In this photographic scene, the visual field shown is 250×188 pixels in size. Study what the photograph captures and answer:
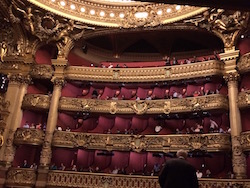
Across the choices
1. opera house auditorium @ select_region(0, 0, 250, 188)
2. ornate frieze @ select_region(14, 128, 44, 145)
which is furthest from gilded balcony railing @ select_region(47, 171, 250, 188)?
ornate frieze @ select_region(14, 128, 44, 145)

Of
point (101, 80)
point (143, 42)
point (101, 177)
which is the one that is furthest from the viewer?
point (143, 42)

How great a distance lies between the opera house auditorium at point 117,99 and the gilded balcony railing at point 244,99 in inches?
2.2

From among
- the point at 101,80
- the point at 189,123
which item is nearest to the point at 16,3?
the point at 101,80

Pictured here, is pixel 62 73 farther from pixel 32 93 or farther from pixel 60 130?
pixel 60 130

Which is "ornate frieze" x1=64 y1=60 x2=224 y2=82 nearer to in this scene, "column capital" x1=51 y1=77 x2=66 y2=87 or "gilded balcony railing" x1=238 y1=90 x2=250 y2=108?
"column capital" x1=51 y1=77 x2=66 y2=87

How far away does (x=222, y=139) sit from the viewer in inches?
551

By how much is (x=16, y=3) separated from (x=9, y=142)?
26.7ft

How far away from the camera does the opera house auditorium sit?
48.8 ft

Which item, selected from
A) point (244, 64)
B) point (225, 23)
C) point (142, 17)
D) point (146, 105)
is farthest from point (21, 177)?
point (225, 23)

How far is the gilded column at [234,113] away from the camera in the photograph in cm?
1307

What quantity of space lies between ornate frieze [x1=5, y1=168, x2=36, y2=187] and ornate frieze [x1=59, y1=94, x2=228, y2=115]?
165 inches

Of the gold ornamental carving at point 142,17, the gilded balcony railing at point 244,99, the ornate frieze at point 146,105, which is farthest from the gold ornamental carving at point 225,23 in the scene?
the ornate frieze at point 146,105

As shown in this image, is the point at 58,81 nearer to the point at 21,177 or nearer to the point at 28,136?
the point at 28,136

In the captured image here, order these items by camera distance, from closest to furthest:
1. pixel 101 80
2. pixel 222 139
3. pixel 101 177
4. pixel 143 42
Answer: pixel 222 139 < pixel 101 177 < pixel 101 80 < pixel 143 42
